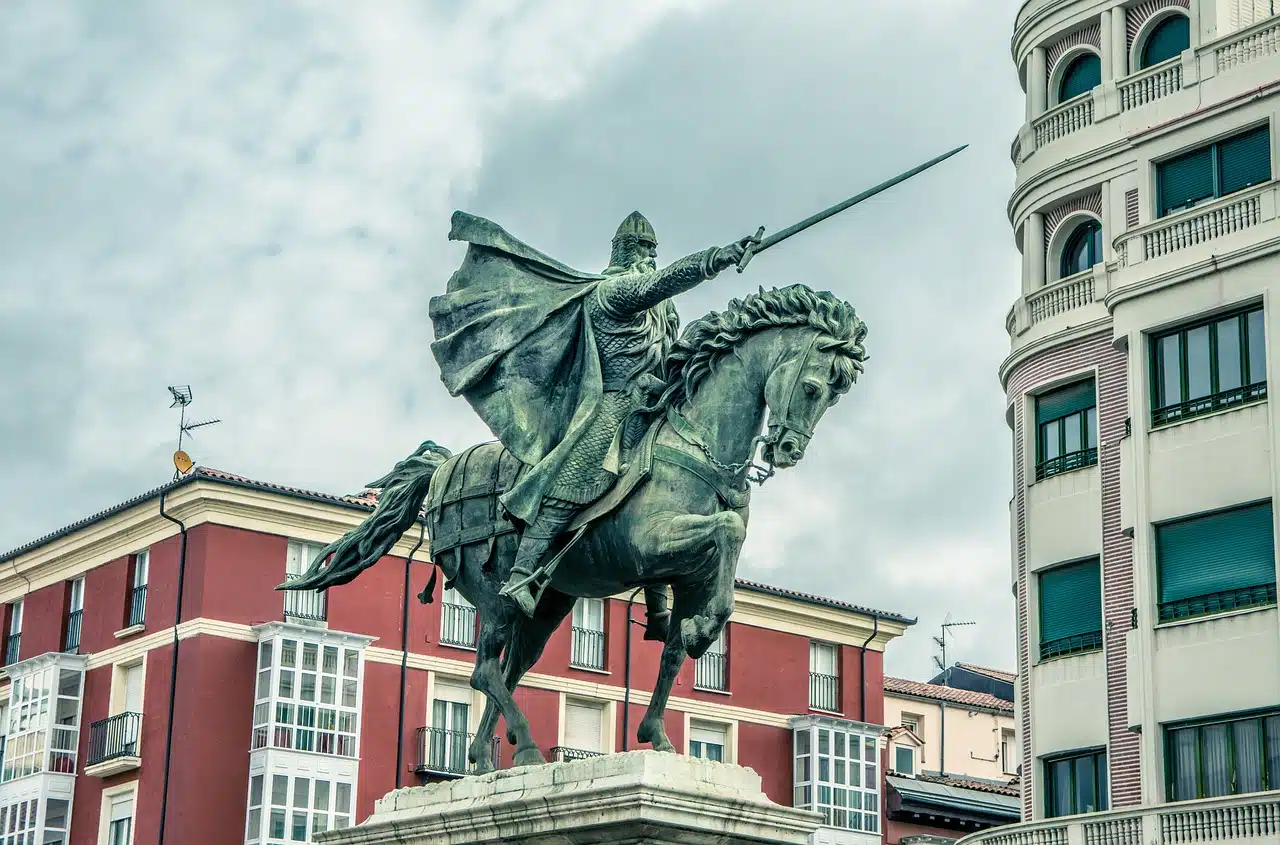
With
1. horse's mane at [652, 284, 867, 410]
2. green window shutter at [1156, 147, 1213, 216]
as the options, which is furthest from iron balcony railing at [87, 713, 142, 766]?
horse's mane at [652, 284, 867, 410]

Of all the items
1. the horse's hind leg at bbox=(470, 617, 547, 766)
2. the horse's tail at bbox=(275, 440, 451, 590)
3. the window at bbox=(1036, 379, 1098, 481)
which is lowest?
the horse's hind leg at bbox=(470, 617, 547, 766)

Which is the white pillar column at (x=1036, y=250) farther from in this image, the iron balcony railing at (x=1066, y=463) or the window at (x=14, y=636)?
the window at (x=14, y=636)

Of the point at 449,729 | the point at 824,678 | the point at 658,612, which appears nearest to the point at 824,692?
the point at 824,678

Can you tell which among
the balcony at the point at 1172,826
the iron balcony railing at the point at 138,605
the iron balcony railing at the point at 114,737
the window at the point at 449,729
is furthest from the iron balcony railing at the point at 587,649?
the balcony at the point at 1172,826

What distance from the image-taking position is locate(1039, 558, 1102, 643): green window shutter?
3706cm

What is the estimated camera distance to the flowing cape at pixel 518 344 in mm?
15055

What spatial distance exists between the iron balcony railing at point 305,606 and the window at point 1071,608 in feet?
64.6

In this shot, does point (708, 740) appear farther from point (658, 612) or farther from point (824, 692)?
point (658, 612)

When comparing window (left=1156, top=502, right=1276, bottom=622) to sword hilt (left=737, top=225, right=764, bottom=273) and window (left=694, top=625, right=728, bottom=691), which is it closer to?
sword hilt (left=737, top=225, right=764, bottom=273)

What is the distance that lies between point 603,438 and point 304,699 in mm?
37412

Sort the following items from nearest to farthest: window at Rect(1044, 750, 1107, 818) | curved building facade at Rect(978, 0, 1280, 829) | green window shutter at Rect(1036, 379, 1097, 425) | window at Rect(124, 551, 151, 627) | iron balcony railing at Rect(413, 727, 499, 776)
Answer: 1. curved building facade at Rect(978, 0, 1280, 829)
2. window at Rect(1044, 750, 1107, 818)
3. green window shutter at Rect(1036, 379, 1097, 425)
4. iron balcony railing at Rect(413, 727, 499, 776)
5. window at Rect(124, 551, 151, 627)

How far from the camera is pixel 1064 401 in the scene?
38750 millimetres

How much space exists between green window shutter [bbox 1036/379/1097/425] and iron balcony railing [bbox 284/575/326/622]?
19.4 m

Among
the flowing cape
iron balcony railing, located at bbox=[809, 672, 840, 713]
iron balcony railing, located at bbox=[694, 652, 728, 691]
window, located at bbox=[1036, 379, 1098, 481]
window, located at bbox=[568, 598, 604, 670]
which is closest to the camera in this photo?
the flowing cape
